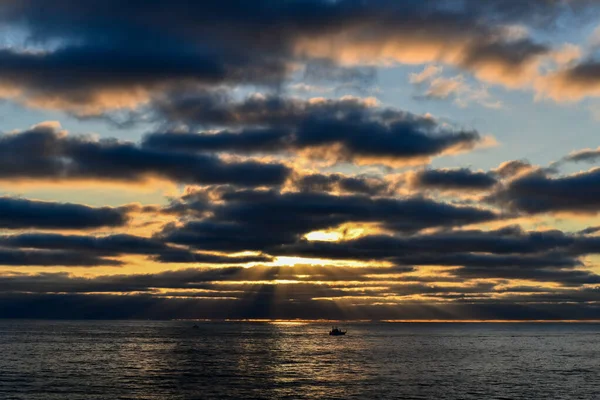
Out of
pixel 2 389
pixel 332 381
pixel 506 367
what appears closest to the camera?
pixel 2 389

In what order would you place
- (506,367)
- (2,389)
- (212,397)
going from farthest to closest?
1. (506,367)
2. (2,389)
3. (212,397)

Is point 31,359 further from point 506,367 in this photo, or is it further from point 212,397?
point 506,367

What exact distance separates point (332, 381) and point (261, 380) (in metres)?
14.3

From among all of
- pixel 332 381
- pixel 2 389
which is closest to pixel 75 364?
pixel 2 389

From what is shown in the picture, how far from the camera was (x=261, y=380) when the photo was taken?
442 feet

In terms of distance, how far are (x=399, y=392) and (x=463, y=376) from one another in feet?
113

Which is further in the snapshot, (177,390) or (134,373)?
(134,373)

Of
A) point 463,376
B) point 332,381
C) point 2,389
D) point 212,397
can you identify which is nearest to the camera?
point 212,397

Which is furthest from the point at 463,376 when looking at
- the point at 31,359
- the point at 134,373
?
the point at 31,359

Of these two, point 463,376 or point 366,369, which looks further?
point 366,369

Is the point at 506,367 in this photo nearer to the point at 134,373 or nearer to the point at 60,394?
the point at 134,373

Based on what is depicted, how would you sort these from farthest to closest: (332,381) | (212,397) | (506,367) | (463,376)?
(506,367) → (463,376) → (332,381) → (212,397)

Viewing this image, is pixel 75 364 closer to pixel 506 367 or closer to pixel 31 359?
pixel 31 359

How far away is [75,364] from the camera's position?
16625cm
